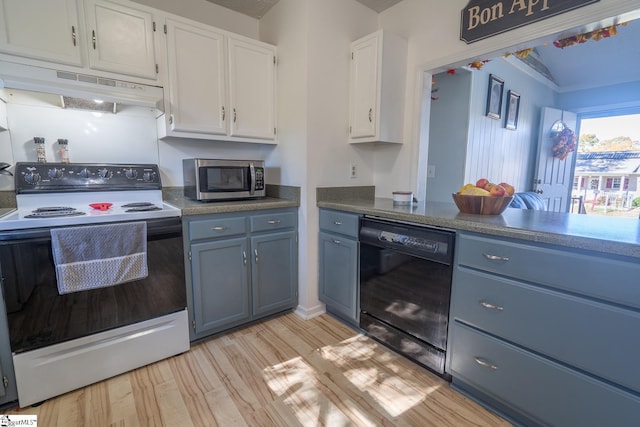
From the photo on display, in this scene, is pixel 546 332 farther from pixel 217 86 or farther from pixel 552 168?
pixel 552 168

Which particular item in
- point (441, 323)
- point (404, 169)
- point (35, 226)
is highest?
point (404, 169)

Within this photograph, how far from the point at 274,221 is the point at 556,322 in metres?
1.71

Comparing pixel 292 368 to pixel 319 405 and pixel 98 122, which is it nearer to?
pixel 319 405

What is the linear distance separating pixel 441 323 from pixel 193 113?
A: 6.99ft

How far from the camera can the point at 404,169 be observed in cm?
241

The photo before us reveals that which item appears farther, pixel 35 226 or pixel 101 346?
pixel 101 346

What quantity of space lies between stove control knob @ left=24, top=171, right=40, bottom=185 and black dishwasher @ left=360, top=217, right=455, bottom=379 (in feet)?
6.63

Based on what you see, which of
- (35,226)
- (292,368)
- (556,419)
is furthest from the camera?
(292,368)

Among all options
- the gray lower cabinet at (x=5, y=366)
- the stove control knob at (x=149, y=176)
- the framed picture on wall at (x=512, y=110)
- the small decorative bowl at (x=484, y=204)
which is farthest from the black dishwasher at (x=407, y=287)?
the framed picture on wall at (x=512, y=110)

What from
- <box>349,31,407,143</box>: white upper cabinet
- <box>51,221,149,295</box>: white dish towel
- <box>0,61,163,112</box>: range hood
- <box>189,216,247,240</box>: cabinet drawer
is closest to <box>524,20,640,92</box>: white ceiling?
<box>349,31,407,143</box>: white upper cabinet

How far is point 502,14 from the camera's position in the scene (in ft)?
5.60

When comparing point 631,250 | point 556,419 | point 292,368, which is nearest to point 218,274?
point 292,368

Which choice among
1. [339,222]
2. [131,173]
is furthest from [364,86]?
[131,173]

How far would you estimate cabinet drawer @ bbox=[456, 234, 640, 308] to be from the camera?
98cm
